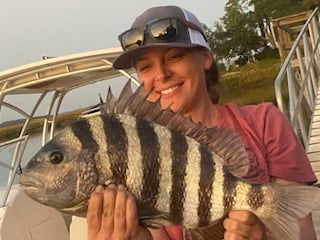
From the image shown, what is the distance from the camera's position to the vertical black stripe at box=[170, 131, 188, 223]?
166 cm

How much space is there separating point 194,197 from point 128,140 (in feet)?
0.74

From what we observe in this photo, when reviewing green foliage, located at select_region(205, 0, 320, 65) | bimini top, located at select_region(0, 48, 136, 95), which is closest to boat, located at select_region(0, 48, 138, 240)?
bimini top, located at select_region(0, 48, 136, 95)

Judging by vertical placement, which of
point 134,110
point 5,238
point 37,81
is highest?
point 134,110

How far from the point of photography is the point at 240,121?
2188mm

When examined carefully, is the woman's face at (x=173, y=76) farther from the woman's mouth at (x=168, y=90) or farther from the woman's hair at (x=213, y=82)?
the woman's hair at (x=213, y=82)

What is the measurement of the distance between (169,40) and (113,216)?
63cm

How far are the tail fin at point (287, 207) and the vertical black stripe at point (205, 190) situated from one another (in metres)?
0.15

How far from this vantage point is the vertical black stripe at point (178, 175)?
1.66 metres

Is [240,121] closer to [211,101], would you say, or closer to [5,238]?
[211,101]

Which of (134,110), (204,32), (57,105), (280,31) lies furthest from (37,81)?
(280,31)

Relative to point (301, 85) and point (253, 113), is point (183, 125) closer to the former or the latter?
point (253, 113)

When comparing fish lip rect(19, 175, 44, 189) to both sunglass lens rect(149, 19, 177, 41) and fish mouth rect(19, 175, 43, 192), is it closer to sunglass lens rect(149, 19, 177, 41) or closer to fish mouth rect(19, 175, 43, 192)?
fish mouth rect(19, 175, 43, 192)

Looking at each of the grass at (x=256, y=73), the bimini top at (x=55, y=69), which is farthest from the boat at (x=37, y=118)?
the grass at (x=256, y=73)

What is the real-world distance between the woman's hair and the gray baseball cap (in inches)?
4.3
